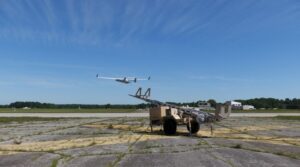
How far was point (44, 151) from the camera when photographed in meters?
Answer: 15.2

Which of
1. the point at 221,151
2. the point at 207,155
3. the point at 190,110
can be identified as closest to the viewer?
the point at 207,155

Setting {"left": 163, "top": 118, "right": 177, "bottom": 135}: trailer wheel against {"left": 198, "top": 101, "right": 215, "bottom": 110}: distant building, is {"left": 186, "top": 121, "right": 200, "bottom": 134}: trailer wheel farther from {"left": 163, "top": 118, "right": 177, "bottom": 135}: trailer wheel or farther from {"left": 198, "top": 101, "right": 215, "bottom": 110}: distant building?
{"left": 198, "top": 101, "right": 215, "bottom": 110}: distant building

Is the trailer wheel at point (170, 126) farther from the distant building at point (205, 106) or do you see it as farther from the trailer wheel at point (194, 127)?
the distant building at point (205, 106)

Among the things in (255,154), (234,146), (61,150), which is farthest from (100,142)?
(255,154)

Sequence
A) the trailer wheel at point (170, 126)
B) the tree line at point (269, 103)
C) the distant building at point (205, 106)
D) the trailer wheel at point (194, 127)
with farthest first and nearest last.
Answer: the tree line at point (269, 103), the distant building at point (205, 106), the trailer wheel at point (194, 127), the trailer wheel at point (170, 126)

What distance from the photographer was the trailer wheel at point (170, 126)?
2234 cm

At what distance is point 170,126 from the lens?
22422 millimetres

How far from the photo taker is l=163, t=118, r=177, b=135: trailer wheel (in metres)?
22.3

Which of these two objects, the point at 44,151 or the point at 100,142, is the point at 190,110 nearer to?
the point at 100,142

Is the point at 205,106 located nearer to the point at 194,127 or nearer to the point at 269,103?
the point at 194,127

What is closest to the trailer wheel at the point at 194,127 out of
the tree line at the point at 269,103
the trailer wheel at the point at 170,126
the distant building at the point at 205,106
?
the trailer wheel at the point at 170,126

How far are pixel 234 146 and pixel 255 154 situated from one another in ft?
7.51

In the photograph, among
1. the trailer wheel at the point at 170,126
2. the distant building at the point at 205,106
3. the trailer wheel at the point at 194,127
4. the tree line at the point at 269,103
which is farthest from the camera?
the tree line at the point at 269,103

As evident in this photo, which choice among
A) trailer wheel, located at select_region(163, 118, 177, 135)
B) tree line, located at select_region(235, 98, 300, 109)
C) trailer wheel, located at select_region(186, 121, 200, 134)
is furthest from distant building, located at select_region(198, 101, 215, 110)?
tree line, located at select_region(235, 98, 300, 109)
